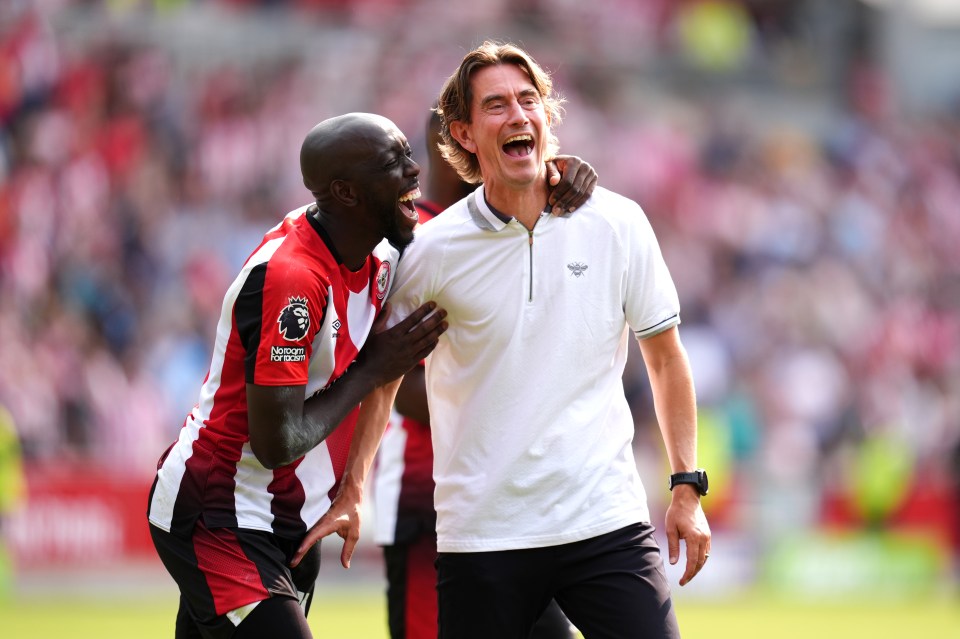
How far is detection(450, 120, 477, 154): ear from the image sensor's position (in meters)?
5.46

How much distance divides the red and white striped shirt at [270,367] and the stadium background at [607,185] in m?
8.39

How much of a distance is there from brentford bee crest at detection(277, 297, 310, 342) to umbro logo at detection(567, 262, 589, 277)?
3.15 feet

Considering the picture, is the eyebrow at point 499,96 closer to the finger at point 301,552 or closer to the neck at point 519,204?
the neck at point 519,204

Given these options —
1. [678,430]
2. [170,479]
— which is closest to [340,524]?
[170,479]

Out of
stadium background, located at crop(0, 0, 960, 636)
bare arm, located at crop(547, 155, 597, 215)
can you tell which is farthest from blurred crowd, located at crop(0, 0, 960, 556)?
bare arm, located at crop(547, 155, 597, 215)

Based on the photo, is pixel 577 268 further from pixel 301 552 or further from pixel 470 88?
pixel 301 552

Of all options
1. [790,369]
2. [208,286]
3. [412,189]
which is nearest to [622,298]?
[412,189]

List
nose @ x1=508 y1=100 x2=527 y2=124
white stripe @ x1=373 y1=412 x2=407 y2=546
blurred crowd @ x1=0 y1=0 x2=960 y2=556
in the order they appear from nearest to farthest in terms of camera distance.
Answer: nose @ x1=508 y1=100 x2=527 y2=124 < white stripe @ x1=373 y1=412 x2=407 y2=546 < blurred crowd @ x1=0 y1=0 x2=960 y2=556

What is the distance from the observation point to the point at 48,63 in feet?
55.1

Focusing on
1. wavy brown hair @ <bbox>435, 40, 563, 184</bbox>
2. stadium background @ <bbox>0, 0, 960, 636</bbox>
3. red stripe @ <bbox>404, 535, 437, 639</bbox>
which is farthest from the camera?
stadium background @ <bbox>0, 0, 960, 636</bbox>

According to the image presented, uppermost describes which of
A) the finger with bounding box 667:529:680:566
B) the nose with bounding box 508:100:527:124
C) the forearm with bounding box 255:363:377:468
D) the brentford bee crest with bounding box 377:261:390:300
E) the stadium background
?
the stadium background

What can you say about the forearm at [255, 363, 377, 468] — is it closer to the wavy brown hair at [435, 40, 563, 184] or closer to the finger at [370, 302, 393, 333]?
the finger at [370, 302, 393, 333]

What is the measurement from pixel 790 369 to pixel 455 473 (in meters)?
14.1

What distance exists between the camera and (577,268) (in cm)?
523
